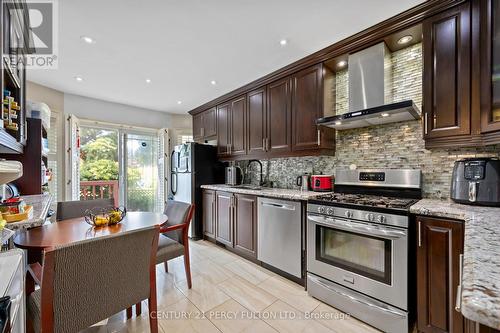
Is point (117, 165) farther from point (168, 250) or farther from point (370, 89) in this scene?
point (370, 89)

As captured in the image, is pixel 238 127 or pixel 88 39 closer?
pixel 88 39

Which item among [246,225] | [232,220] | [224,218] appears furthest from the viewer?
[224,218]

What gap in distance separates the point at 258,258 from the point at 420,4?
287 centimetres

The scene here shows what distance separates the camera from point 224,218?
3152 mm

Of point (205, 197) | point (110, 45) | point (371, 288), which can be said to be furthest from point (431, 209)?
point (110, 45)

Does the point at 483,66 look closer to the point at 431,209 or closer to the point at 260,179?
the point at 431,209

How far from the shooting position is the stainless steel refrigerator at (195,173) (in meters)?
3.59

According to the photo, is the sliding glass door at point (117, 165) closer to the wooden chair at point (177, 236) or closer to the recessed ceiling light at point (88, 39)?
the recessed ceiling light at point (88, 39)

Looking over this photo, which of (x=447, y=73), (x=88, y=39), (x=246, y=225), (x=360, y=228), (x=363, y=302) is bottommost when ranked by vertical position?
(x=363, y=302)

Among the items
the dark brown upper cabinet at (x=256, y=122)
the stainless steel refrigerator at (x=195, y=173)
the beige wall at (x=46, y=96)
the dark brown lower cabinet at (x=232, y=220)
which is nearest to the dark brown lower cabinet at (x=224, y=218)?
the dark brown lower cabinet at (x=232, y=220)

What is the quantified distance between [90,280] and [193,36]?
6.84ft

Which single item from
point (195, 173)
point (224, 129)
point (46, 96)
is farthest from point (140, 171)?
point (224, 129)

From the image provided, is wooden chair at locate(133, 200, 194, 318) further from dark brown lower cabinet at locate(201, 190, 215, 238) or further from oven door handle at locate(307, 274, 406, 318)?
oven door handle at locate(307, 274, 406, 318)

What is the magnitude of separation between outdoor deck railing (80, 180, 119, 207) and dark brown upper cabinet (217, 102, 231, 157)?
7.42 ft
